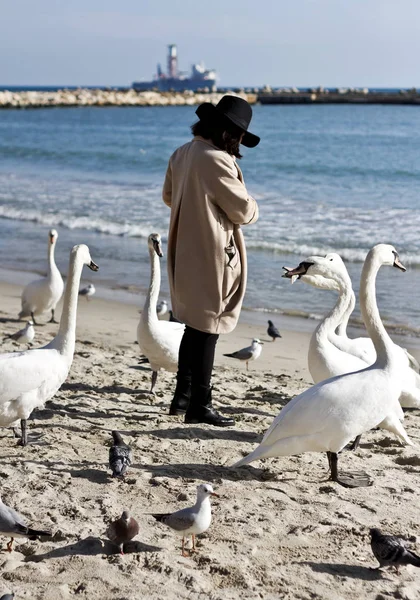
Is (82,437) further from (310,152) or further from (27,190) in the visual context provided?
(310,152)

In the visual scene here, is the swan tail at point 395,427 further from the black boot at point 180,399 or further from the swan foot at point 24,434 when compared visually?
the swan foot at point 24,434

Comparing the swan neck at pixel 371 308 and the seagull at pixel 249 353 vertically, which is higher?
the swan neck at pixel 371 308

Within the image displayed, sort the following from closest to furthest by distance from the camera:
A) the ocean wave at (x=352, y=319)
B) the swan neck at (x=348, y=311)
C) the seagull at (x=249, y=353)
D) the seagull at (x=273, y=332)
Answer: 1. the swan neck at (x=348, y=311)
2. the seagull at (x=249, y=353)
3. the seagull at (x=273, y=332)
4. the ocean wave at (x=352, y=319)

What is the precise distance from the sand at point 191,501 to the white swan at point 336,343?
1.05 feet

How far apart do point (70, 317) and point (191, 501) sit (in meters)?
1.49

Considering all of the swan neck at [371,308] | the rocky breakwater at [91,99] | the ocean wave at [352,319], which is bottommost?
the ocean wave at [352,319]

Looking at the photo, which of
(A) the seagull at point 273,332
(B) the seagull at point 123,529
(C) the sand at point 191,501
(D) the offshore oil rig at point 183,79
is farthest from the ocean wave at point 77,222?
(D) the offshore oil rig at point 183,79

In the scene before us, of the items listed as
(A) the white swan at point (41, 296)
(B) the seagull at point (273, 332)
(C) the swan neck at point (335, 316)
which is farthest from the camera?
(A) the white swan at point (41, 296)

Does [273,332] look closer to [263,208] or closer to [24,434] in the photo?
A: [24,434]

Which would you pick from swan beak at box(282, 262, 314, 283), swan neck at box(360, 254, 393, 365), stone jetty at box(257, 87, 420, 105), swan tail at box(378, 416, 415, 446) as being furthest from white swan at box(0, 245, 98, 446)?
stone jetty at box(257, 87, 420, 105)

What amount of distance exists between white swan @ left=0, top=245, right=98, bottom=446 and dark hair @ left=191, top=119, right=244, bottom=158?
1.44m

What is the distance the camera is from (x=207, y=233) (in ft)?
18.4

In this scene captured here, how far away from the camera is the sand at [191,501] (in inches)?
150

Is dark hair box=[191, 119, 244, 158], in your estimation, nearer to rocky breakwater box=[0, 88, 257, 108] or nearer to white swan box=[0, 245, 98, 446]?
white swan box=[0, 245, 98, 446]
